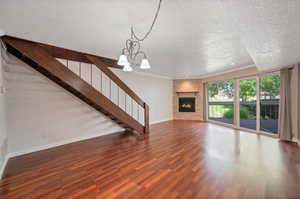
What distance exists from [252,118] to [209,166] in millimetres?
3893

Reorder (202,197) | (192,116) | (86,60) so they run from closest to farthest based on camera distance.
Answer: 1. (202,197)
2. (86,60)
3. (192,116)

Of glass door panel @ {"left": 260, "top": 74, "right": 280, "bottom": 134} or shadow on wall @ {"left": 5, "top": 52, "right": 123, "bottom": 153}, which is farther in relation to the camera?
glass door panel @ {"left": 260, "top": 74, "right": 280, "bottom": 134}

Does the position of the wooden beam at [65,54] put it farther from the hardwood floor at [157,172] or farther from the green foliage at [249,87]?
the green foliage at [249,87]

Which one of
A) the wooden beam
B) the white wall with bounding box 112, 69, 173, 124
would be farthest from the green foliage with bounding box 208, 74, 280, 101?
the wooden beam

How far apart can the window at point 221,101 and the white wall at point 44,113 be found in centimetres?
517

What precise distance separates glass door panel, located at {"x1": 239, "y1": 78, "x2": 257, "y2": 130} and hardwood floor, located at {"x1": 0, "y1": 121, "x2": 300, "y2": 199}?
164 centimetres

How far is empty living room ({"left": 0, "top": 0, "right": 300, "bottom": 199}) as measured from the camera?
1801 millimetres

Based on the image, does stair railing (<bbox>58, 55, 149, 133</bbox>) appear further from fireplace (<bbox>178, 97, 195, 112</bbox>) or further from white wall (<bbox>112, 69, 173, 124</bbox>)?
fireplace (<bbox>178, 97, 195, 112</bbox>)

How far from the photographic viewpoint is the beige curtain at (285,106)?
3.90 m

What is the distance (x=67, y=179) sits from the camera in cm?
214

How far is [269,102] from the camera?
14.9 feet

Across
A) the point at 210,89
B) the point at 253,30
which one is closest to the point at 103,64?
the point at 253,30

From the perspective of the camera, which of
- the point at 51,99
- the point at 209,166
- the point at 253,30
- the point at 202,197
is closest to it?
the point at 202,197

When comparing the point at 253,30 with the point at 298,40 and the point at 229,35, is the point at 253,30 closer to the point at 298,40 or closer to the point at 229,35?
the point at 229,35
